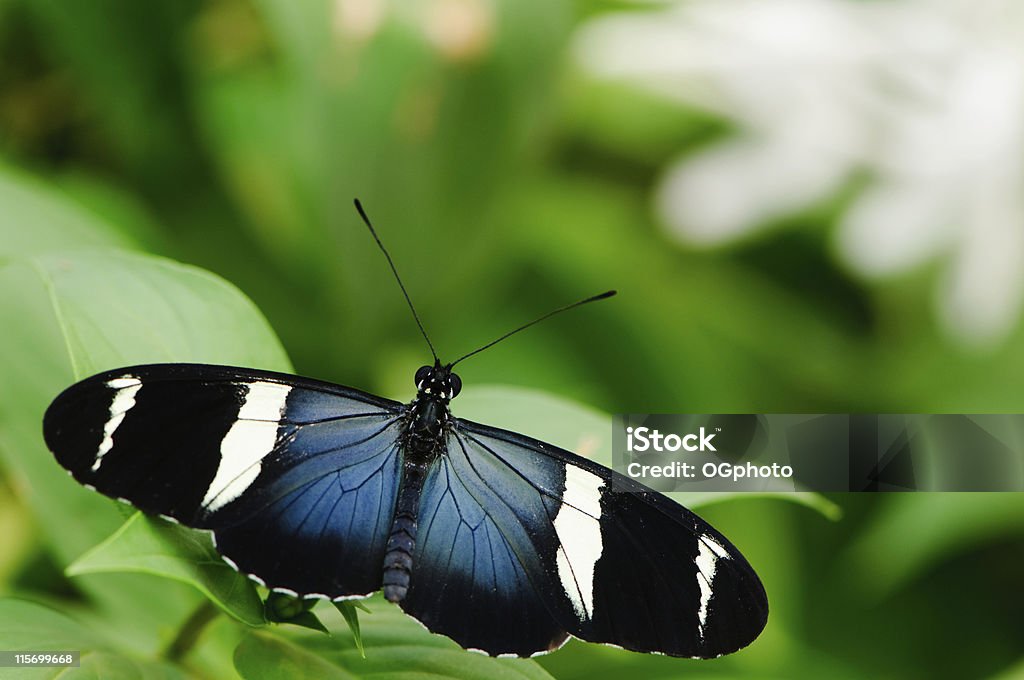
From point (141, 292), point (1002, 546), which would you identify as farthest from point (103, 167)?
point (1002, 546)

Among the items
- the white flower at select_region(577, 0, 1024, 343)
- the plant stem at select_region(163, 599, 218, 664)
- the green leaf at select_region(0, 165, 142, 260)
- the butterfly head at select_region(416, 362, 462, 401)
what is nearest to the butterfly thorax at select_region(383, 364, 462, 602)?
the butterfly head at select_region(416, 362, 462, 401)

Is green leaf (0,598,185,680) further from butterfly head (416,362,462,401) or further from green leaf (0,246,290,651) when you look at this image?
butterfly head (416,362,462,401)

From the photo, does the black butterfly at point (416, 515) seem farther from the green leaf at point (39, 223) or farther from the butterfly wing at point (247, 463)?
the green leaf at point (39, 223)

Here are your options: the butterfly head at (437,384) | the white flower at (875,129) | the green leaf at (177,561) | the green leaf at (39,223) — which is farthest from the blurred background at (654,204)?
the green leaf at (177,561)

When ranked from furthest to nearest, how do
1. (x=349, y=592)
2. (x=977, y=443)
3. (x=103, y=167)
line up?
(x=103, y=167), (x=977, y=443), (x=349, y=592)

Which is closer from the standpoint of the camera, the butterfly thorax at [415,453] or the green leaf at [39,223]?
the butterfly thorax at [415,453]

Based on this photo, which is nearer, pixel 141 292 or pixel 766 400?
pixel 141 292

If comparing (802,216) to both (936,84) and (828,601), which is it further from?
A: (828,601)

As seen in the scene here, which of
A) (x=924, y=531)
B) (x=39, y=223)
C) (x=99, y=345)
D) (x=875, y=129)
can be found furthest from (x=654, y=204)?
(x=99, y=345)

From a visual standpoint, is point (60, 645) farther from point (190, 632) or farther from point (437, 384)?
point (437, 384)
